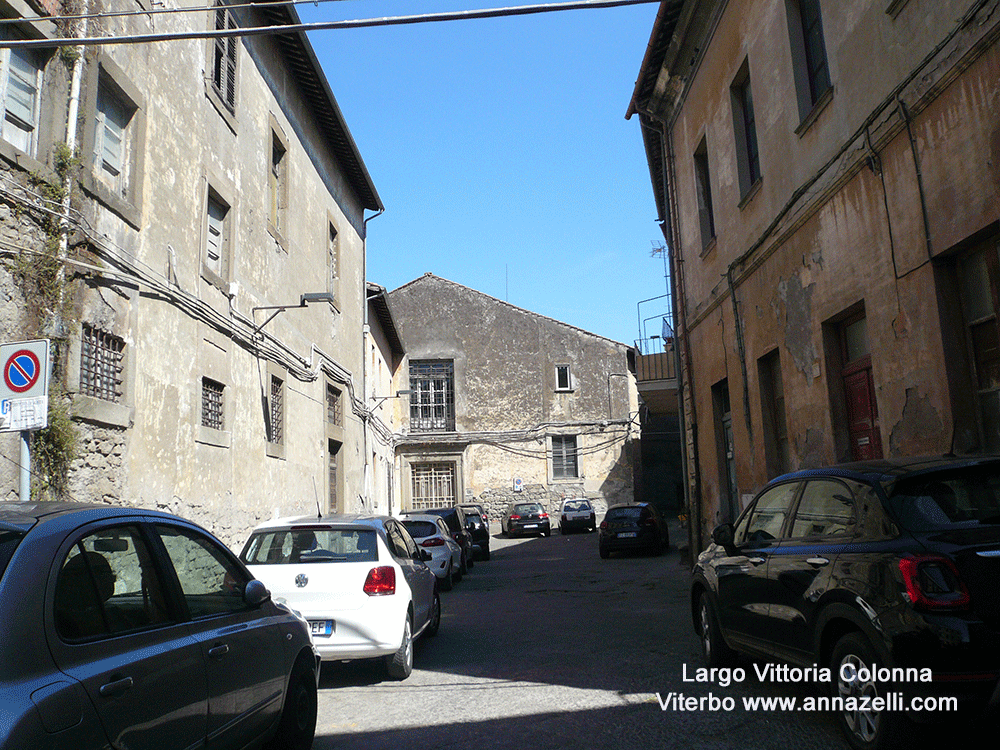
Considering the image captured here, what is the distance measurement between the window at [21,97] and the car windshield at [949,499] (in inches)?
306

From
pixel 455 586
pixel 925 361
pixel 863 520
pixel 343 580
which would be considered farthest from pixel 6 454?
pixel 455 586

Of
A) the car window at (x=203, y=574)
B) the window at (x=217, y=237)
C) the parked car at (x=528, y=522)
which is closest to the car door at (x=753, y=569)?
the car window at (x=203, y=574)

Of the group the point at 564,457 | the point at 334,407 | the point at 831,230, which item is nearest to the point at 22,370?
the point at 831,230

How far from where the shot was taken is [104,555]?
3.10m

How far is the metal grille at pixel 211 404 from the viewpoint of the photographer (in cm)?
1109

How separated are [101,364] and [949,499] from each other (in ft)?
25.8

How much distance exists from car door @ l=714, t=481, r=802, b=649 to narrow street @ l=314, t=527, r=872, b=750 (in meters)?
0.53

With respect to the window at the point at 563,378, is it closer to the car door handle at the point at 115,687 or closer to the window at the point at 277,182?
the window at the point at 277,182

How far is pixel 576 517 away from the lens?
3128 centimetres

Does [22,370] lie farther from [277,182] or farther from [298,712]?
[277,182]

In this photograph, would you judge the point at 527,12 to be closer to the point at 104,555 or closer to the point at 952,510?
the point at 952,510

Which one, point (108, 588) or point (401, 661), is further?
point (401, 661)

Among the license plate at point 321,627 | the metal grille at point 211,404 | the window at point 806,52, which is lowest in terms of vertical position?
the license plate at point 321,627

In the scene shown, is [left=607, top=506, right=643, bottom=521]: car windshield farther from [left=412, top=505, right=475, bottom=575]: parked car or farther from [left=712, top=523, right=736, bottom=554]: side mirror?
[left=712, top=523, right=736, bottom=554]: side mirror
